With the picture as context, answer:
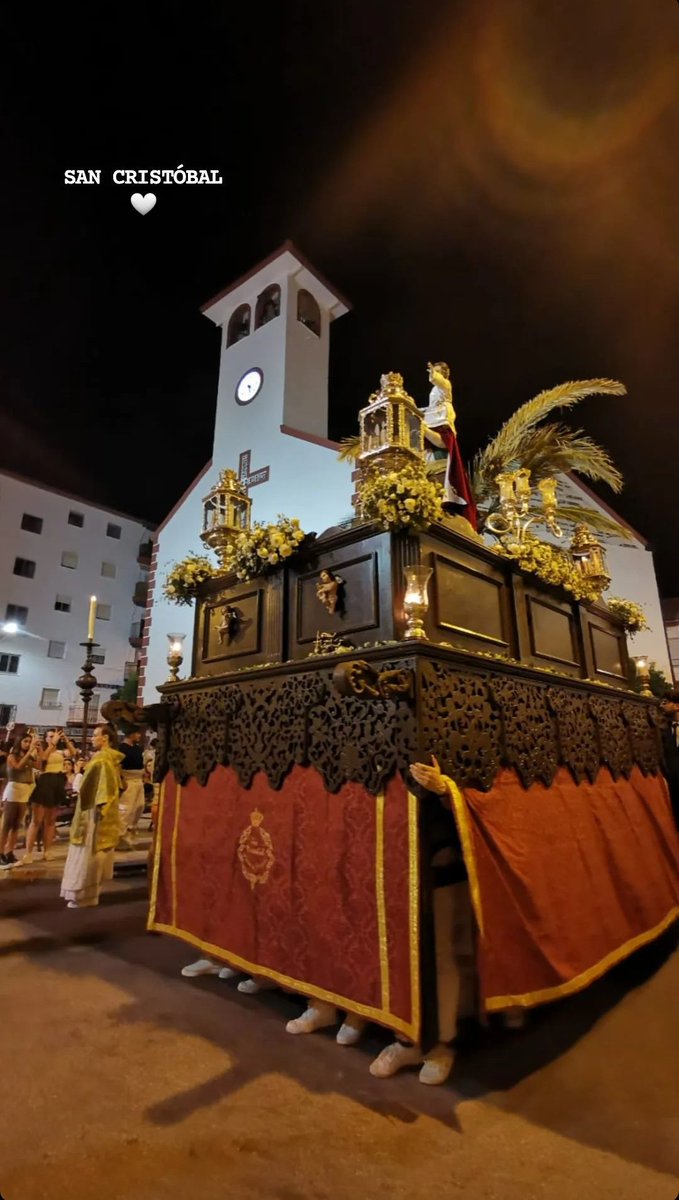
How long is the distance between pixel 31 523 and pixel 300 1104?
2715 centimetres

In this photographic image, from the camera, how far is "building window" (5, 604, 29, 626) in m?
23.7

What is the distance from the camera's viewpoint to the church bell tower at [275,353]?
44.4ft

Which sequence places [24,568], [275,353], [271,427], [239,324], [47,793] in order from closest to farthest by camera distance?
[47,793] → [271,427] → [275,353] → [239,324] → [24,568]

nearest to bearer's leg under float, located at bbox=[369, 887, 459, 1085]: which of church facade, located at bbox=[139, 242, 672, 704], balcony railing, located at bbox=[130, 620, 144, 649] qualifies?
church facade, located at bbox=[139, 242, 672, 704]

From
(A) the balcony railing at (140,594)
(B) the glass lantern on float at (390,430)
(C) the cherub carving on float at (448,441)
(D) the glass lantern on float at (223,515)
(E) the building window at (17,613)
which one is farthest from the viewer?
(A) the balcony railing at (140,594)

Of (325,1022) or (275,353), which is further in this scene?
(275,353)

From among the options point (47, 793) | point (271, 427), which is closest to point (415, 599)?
point (47, 793)

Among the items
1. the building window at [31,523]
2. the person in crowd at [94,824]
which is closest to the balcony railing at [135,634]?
the building window at [31,523]

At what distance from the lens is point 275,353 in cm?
1385

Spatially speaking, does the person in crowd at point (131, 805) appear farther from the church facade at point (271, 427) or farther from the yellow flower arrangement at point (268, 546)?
the yellow flower arrangement at point (268, 546)

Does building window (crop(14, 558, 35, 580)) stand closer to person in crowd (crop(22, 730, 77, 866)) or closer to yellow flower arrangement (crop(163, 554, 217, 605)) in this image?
person in crowd (crop(22, 730, 77, 866))

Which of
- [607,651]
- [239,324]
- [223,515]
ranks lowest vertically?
[607,651]

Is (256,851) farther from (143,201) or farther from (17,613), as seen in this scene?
(17,613)

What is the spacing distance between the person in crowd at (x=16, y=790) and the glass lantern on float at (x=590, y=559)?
7.04 m
